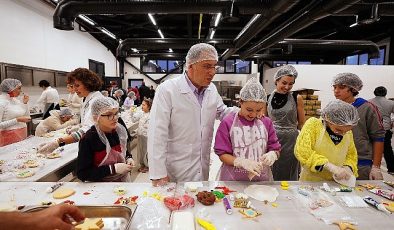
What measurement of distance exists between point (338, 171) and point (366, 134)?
2.22 ft

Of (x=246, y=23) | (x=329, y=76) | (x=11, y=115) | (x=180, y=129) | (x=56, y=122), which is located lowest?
(x=56, y=122)

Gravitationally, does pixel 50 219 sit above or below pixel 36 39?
below

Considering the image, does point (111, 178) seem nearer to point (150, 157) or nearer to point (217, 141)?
point (150, 157)

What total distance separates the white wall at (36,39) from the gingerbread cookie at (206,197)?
18.7 feet

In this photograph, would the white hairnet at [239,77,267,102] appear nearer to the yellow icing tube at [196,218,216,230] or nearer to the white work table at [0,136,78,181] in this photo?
the yellow icing tube at [196,218,216,230]

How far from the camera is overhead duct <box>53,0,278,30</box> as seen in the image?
382cm

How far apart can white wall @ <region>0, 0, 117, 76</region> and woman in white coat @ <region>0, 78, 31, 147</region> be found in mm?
2243

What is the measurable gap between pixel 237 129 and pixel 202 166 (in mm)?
390

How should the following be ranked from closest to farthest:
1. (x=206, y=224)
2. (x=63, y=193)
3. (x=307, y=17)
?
(x=206, y=224)
(x=63, y=193)
(x=307, y=17)

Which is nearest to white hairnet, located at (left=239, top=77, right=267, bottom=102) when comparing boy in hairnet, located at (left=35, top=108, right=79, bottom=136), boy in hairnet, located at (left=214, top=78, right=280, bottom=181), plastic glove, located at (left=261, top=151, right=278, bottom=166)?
boy in hairnet, located at (left=214, top=78, right=280, bottom=181)

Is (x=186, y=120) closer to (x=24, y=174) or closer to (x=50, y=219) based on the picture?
(x=50, y=219)

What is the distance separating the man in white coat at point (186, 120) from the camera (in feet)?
5.41

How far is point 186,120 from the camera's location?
1.71 m

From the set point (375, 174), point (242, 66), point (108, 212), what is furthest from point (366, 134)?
point (242, 66)
